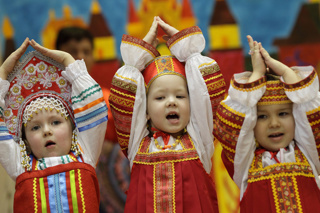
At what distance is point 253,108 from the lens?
2.29m

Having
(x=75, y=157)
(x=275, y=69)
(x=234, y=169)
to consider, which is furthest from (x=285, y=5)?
(x=75, y=157)

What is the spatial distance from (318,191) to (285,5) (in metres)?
1.85

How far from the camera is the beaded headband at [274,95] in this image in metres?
2.30

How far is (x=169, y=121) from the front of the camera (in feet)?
8.02

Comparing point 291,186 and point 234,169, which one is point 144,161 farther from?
point 291,186

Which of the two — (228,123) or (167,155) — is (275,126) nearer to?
(228,123)

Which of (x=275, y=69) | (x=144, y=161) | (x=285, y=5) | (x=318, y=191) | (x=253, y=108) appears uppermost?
(x=285, y=5)

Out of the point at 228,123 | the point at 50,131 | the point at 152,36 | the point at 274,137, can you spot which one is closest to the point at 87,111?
the point at 50,131

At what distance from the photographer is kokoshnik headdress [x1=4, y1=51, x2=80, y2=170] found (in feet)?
8.19

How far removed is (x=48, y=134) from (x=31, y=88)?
27 cm

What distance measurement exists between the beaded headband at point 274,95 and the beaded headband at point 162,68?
1.40 feet

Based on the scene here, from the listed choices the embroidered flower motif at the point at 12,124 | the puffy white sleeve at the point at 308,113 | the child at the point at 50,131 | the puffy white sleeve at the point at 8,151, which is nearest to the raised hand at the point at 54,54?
the child at the point at 50,131

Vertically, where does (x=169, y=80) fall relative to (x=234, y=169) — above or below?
above

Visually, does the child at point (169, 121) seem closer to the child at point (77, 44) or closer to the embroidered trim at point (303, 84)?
the embroidered trim at point (303, 84)
